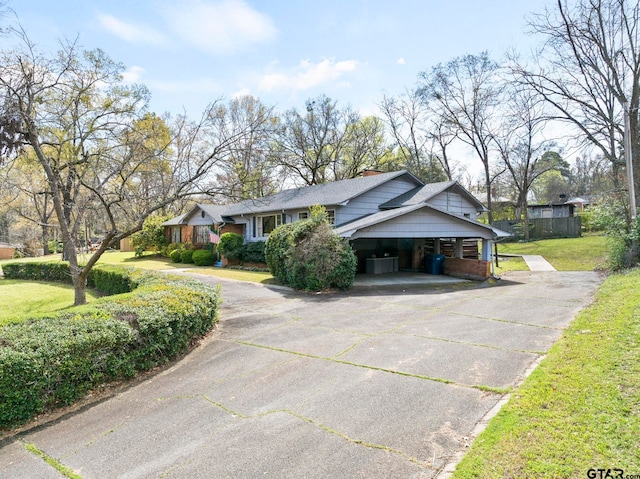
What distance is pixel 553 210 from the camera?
38.0m

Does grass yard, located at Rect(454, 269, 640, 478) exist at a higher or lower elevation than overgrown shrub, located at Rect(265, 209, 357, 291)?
lower

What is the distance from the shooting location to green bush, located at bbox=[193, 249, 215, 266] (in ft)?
79.4

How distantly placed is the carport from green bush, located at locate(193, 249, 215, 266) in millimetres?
10323

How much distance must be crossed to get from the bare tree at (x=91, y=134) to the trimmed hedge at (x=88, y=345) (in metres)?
3.33

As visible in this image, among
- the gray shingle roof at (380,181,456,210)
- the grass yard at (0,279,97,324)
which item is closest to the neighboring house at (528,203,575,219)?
the gray shingle roof at (380,181,456,210)

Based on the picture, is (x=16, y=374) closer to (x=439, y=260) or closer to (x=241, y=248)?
(x=439, y=260)

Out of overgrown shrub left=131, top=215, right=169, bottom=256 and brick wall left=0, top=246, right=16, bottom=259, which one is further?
brick wall left=0, top=246, right=16, bottom=259

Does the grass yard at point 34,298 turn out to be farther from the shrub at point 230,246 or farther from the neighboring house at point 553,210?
the neighboring house at point 553,210

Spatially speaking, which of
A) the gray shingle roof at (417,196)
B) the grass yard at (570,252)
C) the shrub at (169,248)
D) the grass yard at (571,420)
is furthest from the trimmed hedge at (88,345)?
the shrub at (169,248)

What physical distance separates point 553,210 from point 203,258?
3417 cm

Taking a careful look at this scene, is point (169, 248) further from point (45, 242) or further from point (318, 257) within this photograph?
point (318, 257)

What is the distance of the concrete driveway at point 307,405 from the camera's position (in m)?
3.51

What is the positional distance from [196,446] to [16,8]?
10910mm

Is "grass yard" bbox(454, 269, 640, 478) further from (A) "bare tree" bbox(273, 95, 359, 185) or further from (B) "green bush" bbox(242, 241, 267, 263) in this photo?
(A) "bare tree" bbox(273, 95, 359, 185)
